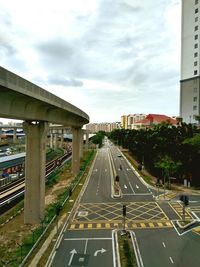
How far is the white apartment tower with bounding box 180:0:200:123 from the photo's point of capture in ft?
285

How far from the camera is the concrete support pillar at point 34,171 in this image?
33.3m

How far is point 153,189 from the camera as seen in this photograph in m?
52.2

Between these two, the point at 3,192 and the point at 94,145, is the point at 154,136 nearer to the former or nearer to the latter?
the point at 3,192

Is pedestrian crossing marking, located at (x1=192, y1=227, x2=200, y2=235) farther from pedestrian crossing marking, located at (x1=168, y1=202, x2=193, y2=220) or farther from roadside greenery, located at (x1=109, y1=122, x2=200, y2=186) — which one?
roadside greenery, located at (x1=109, y1=122, x2=200, y2=186)

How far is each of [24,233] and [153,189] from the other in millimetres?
28018

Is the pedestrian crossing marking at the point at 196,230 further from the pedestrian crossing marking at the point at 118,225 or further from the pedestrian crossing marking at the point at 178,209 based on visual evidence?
the pedestrian crossing marking at the point at 178,209

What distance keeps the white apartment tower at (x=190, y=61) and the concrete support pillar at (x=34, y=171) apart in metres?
63.2

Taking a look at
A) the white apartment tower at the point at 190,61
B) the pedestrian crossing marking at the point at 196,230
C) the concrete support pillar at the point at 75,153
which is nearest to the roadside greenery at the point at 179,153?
the concrete support pillar at the point at 75,153

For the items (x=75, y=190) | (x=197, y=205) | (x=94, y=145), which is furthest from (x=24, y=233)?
(x=94, y=145)

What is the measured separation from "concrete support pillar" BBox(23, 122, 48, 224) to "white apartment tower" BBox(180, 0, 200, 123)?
63.2 m

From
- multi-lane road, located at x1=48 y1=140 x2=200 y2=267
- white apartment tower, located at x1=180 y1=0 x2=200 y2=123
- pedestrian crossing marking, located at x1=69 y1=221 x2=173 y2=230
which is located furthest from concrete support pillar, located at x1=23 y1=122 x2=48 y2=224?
white apartment tower, located at x1=180 y1=0 x2=200 y2=123

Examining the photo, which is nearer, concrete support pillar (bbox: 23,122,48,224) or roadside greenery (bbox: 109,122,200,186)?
concrete support pillar (bbox: 23,122,48,224)

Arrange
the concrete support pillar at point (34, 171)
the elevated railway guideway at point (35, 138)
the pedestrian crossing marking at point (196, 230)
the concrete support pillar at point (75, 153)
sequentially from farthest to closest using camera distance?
1. the concrete support pillar at point (75, 153)
2. the concrete support pillar at point (34, 171)
3. the pedestrian crossing marking at point (196, 230)
4. the elevated railway guideway at point (35, 138)

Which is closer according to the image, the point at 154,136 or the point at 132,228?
the point at 132,228
